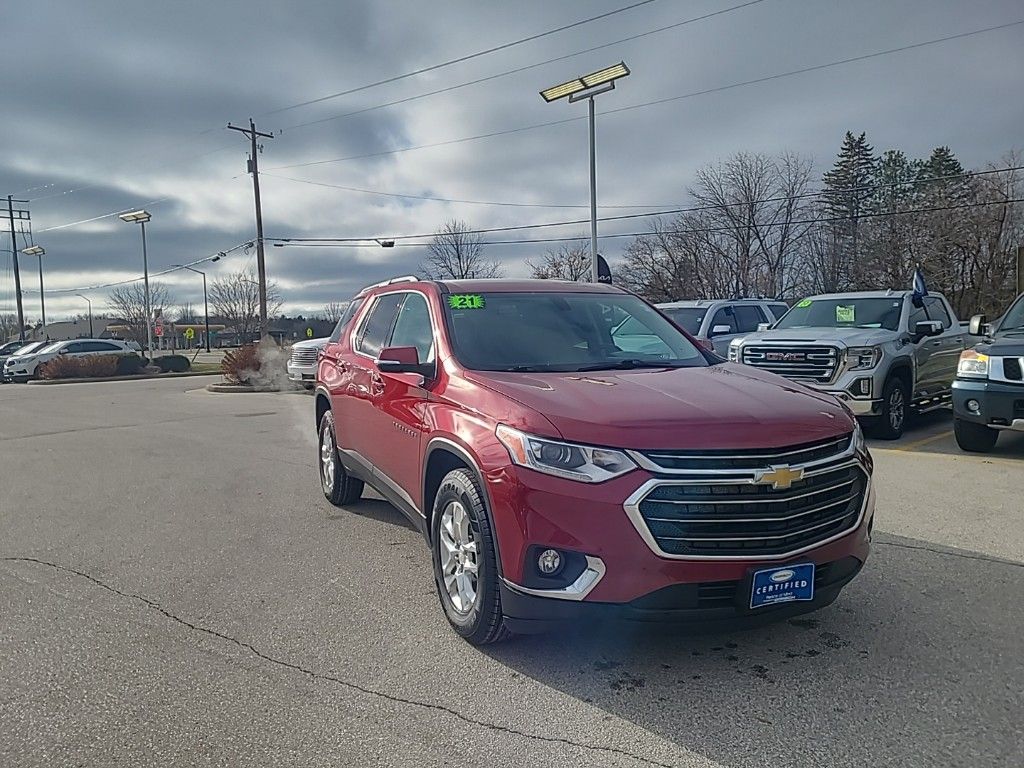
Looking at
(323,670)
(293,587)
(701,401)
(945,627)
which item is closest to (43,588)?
(293,587)

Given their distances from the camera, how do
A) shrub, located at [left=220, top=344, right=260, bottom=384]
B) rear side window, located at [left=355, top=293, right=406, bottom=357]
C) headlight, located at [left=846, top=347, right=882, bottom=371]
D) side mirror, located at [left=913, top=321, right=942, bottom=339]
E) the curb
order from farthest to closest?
the curb → shrub, located at [left=220, top=344, right=260, bottom=384] → side mirror, located at [left=913, top=321, right=942, bottom=339] → headlight, located at [left=846, top=347, right=882, bottom=371] → rear side window, located at [left=355, top=293, right=406, bottom=357]

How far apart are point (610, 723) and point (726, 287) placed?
4389 centimetres

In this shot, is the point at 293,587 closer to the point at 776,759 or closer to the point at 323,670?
the point at 323,670

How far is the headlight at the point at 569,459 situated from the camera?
10.3ft

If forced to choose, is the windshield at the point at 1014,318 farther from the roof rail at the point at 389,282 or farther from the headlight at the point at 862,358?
the roof rail at the point at 389,282

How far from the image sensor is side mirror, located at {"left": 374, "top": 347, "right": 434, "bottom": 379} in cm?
434

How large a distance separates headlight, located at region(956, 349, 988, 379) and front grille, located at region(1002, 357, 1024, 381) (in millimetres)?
184

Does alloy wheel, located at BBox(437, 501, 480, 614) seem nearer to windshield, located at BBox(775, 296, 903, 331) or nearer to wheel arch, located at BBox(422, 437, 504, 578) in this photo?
wheel arch, located at BBox(422, 437, 504, 578)

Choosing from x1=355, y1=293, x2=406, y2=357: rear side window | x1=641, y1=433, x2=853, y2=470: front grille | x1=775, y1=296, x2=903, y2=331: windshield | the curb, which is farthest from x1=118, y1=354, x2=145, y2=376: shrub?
x1=641, y1=433, x2=853, y2=470: front grille

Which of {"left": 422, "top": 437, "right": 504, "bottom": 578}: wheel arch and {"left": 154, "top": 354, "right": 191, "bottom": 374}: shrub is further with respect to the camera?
{"left": 154, "top": 354, "right": 191, "bottom": 374}: shrub

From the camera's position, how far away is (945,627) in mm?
3879

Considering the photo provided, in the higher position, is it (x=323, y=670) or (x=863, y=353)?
(x=863, y=353)

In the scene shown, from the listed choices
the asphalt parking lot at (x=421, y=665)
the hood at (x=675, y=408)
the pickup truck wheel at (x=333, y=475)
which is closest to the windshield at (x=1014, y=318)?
the asphalt parking lot at (x=421, y=665)

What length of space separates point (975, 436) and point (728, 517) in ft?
22.1
